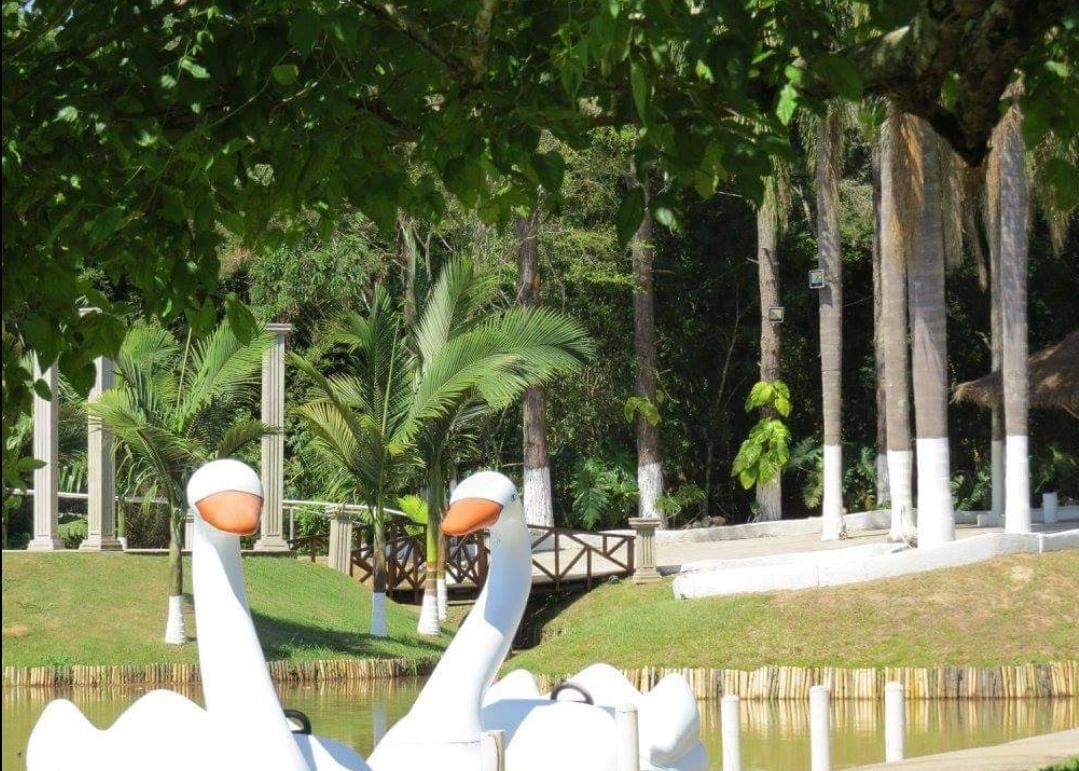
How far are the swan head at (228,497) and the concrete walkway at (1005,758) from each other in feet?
16.7

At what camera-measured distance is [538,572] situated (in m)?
26.2

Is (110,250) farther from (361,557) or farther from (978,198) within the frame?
(978,198)

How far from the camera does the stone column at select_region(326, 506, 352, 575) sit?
85.8 feet

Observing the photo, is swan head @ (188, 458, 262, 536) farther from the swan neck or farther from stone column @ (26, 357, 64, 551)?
stone column @ (26, 357, 64, 551)

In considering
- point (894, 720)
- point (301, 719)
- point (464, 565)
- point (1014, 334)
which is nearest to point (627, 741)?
point (301, 719)

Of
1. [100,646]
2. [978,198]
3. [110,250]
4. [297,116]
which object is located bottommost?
[100,646]

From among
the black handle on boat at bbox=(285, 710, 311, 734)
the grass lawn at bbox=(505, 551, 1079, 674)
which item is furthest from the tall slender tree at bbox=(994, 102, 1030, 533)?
the black handle on boat at bbox=(285, 710, 311, 734)

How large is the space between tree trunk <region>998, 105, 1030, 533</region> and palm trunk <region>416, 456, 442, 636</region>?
8047mm

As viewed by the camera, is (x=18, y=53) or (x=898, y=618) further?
(x=898, y=618)

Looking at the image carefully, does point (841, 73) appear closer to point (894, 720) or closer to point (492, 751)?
point (492, 751)

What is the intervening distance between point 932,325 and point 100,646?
11.8 m

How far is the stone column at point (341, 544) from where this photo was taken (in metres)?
26.2

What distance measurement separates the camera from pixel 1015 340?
23.3 m

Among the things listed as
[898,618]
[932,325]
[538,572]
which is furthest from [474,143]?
[538,572]
